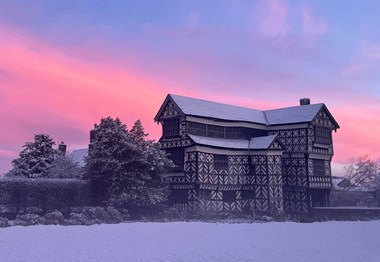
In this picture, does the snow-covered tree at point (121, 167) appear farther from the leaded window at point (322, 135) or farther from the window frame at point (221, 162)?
the leaded window at point (322, 135)

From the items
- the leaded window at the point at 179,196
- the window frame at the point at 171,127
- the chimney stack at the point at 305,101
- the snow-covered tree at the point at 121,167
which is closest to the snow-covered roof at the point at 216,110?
the window frame at the point at 171,127

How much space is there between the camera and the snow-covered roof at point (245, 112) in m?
45.7

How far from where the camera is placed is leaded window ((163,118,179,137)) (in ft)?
147

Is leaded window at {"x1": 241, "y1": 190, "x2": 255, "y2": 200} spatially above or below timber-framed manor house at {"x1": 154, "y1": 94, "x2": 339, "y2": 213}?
below

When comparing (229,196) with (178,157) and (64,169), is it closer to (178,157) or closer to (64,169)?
(178,157)

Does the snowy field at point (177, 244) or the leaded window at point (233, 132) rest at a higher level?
the leaded window at point (233, 132)

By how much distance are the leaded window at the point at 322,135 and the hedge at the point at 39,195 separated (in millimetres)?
30472

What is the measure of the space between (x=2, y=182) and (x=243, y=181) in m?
25.8

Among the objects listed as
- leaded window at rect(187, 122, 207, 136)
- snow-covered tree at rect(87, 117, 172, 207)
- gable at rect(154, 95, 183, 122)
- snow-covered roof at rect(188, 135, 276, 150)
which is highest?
gable at rect(154, 95, 183, 122)

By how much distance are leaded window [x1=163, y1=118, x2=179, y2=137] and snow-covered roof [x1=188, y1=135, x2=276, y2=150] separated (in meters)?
2.42

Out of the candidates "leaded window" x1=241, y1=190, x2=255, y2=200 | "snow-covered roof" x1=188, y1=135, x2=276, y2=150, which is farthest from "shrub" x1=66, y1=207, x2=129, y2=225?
"leaded window" x1=241, y1=190, x2=255, y2=200

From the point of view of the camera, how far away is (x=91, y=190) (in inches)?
1337

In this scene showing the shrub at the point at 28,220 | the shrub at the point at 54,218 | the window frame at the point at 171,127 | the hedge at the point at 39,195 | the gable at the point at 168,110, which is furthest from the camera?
the gable at the point at 168,110

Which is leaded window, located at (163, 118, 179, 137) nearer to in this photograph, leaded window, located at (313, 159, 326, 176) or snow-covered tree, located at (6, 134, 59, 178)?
snow-covered tree, located at (6, 134, 59, 178)
